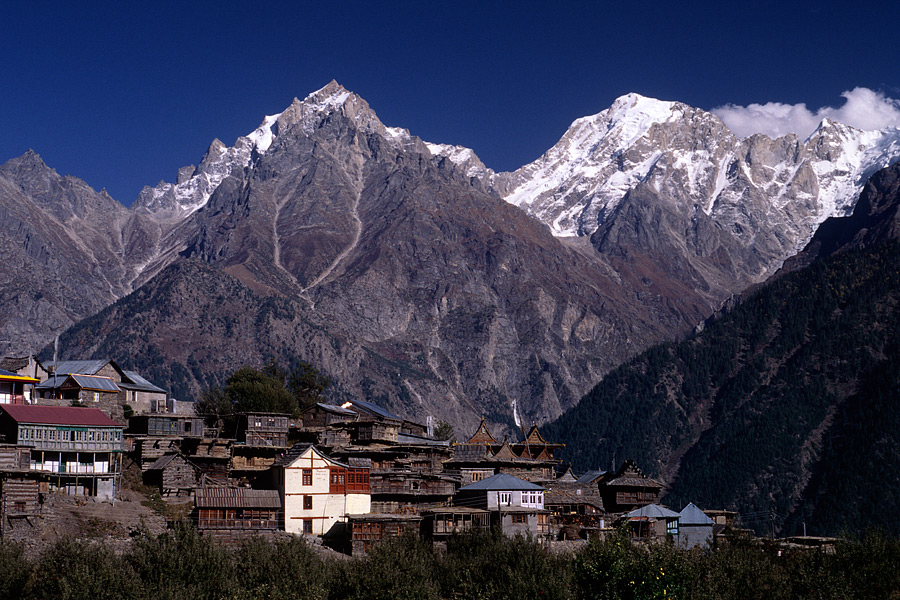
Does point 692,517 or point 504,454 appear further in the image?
point 504,454

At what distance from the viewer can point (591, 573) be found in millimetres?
75375

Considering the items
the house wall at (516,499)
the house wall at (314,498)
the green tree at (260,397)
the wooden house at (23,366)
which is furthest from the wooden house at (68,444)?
the house wall at (516,499)

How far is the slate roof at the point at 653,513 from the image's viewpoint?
123375 mm

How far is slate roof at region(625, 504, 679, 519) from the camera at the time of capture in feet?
405

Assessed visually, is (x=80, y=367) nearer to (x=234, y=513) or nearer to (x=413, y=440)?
(x=234, y=513)

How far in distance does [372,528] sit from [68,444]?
28889mm

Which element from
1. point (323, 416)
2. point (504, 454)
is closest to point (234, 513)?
point (323, 416)

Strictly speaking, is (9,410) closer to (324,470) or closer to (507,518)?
(324,470)

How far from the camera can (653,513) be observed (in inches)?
4879

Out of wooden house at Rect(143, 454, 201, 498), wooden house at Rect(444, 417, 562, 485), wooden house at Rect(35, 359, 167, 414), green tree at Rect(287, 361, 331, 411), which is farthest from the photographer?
green tree at Rect(287, 361, 331, 411)

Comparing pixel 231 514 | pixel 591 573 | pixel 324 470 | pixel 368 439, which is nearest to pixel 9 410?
pixel 231 514

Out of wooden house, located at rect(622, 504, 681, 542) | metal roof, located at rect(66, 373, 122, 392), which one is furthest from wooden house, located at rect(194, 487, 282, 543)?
wooden house, located at rect(622, 504, 681, 542)

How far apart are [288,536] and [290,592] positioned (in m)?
26.4

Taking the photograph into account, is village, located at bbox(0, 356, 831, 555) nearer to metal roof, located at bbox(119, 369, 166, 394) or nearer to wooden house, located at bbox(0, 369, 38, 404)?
wooden house, located at bbox(0, 369, 38, 404)
